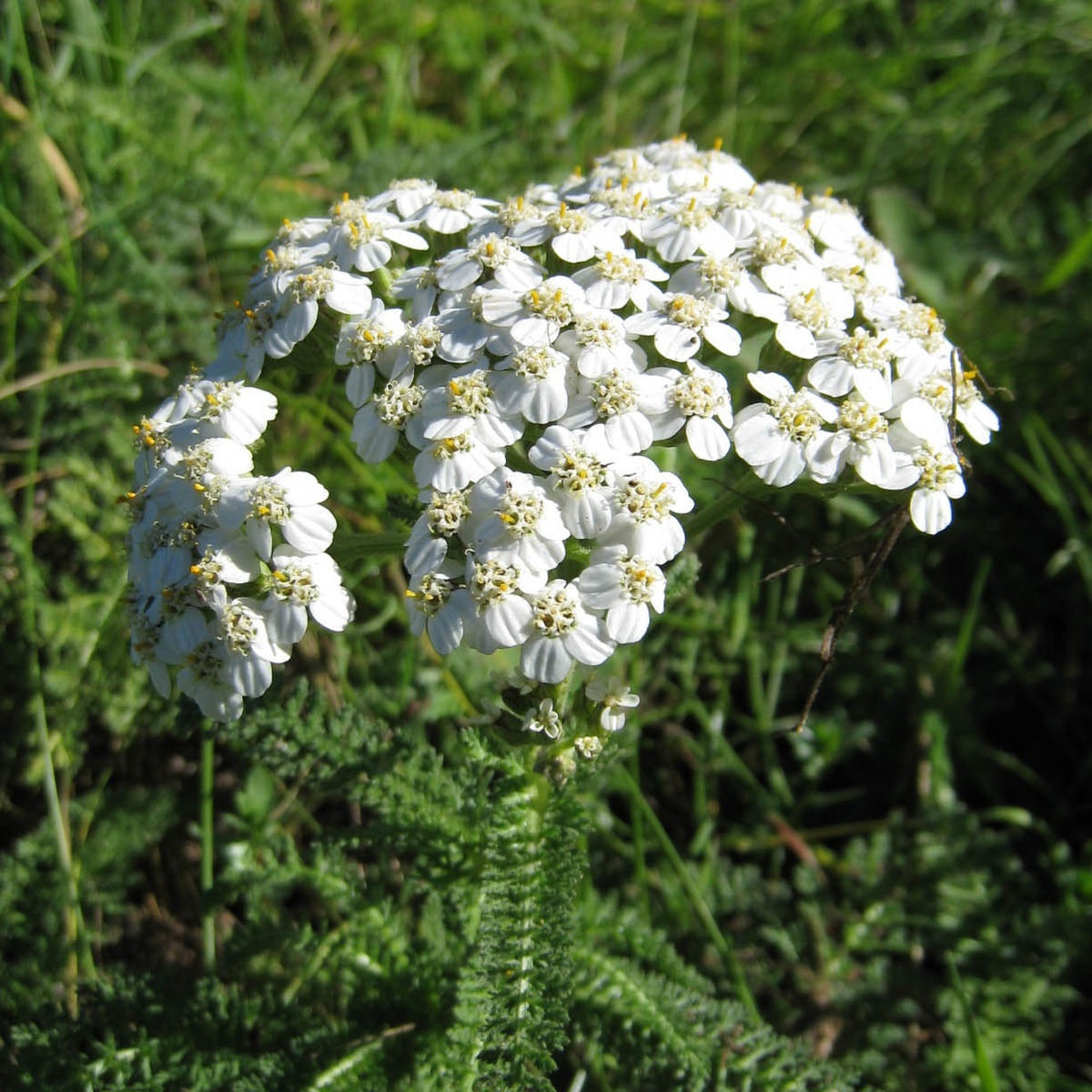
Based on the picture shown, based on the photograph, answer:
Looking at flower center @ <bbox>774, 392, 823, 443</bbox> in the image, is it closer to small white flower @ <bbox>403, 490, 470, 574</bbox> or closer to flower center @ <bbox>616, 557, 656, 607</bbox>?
flower center @ <bbox>616, 557, 656, 607</bbox>

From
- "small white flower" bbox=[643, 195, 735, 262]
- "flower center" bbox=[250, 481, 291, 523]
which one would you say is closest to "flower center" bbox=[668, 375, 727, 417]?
"small white flower" bbox=[643, 195, 735, 262]

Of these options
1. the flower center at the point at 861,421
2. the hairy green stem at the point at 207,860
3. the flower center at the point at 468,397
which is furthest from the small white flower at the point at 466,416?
the hairy green stem at the point at 207,860

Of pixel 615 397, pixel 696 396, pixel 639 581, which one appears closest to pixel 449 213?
pixel 615 397

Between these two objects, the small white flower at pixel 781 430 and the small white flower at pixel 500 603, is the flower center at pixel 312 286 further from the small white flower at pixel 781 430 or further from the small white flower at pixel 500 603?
the small white flower at pixel 781 430

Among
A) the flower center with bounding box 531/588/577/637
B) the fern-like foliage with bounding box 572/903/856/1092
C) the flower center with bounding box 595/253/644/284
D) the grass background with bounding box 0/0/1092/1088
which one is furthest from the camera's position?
the grass background with bounding box 0/0/1092/1088

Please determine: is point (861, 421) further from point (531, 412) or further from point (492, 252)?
point (492, 252)
